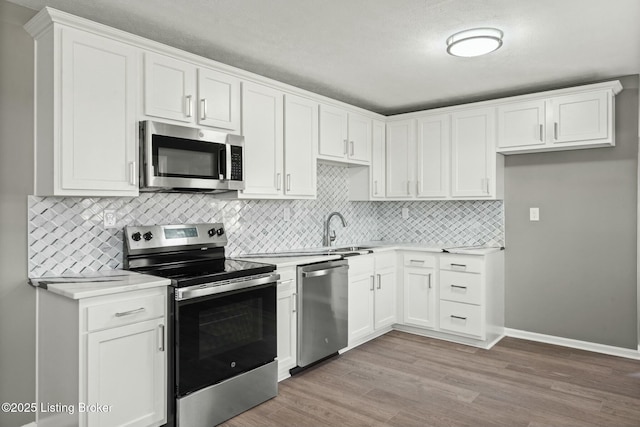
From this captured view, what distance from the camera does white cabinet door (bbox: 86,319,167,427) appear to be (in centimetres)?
212

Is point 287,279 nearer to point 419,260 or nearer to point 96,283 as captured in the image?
point 96,283

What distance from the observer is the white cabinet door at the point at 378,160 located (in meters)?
4.59

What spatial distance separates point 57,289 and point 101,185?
599 mm

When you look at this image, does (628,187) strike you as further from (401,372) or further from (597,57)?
(401,372)

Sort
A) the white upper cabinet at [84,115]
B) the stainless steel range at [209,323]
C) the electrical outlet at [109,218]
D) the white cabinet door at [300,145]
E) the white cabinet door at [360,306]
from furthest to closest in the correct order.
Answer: the white cabinet door at [360,306] < the white cabinet door at [300,145] < the electrical outlet at [109,218] < the stainless steel range at [209,323] < the white upper cabinet at [84,115]

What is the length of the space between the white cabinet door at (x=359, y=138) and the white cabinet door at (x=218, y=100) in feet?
4.71

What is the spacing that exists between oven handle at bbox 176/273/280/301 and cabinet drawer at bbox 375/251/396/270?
1.50 meters

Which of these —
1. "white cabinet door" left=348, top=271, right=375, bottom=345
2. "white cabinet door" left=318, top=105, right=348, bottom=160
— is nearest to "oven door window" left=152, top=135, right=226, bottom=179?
"white cabinet door" left=318, top=105, right=348, bottom=160

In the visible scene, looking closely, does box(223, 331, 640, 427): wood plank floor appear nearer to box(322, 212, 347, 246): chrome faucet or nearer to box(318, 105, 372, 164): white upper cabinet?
box(322, 212, 347, 246): chrome faucet

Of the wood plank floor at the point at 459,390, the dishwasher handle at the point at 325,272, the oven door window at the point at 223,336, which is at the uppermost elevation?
the dishwasher handle at the point at 325,272

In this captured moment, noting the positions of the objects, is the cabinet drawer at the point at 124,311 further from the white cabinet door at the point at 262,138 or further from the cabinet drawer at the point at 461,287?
the cabinet drawer at the point at 461,287

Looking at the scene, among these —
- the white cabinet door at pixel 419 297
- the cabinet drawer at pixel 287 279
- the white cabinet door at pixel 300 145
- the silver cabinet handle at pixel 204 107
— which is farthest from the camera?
the white cabinet door at pixel 419 297

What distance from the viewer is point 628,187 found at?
369 centimetres

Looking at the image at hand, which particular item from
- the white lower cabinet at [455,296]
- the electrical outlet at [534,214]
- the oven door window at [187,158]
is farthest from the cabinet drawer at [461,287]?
the oven door window at [187,158]
